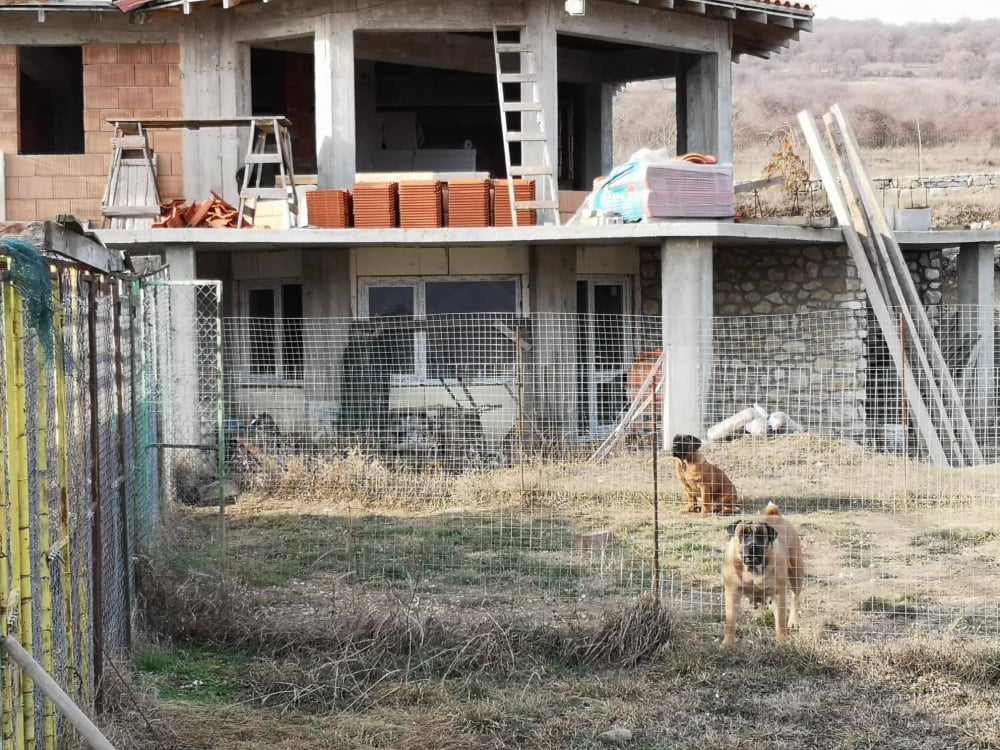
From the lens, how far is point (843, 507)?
1180 cm

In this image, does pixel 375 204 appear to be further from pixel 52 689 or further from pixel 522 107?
pixel 52 689

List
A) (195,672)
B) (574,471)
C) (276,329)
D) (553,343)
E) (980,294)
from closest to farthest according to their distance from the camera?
Answer: (195,672) < (574,471) < (553,343) < (276,329) < (980,294)

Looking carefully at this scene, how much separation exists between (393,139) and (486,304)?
224 inches

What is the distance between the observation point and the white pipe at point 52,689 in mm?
4059

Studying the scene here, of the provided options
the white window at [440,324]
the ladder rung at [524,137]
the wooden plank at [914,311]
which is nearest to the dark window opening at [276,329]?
the white window at [440,324]

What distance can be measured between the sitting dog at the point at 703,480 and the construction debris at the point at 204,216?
6.13m

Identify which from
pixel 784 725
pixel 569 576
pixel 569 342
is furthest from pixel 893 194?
pixel 784 725

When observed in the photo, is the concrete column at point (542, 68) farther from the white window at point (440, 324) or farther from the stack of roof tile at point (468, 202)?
the white window at point (440, 324)

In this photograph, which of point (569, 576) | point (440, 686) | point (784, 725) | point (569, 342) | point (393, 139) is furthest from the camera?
point (393, 139)

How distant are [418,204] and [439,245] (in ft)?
2.80

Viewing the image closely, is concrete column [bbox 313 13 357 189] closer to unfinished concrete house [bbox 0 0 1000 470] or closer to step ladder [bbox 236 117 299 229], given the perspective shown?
unfinished concrete house [bbox 0 0 1000 470]

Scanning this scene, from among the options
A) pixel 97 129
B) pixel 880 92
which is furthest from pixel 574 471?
pixel 880 92

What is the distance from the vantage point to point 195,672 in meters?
6.77

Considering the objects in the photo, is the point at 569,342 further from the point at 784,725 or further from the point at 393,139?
the point at 784,725
